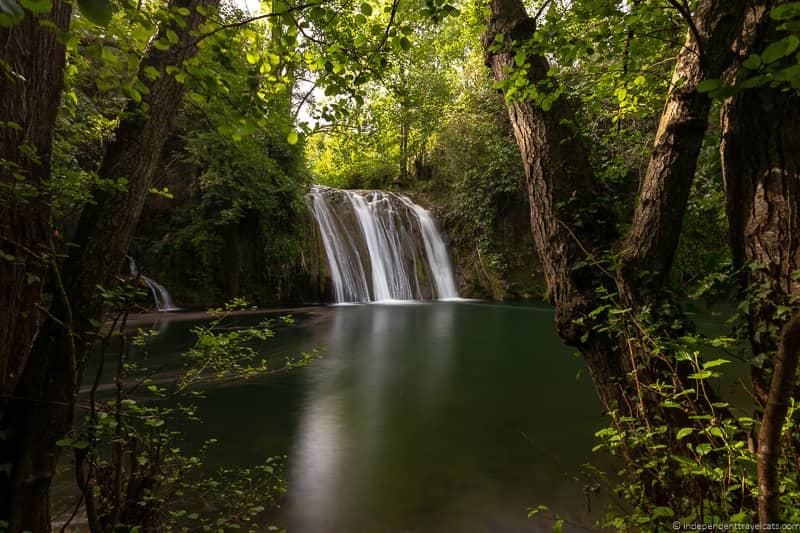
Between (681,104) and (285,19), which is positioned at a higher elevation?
(285,19)

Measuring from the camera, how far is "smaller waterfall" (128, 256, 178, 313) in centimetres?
1229

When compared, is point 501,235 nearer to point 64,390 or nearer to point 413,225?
point 413,225

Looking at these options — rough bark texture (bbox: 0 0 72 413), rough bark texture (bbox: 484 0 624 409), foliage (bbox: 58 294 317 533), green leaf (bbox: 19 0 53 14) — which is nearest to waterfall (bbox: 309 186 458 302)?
foliage (bbox: 58 294 317 533)

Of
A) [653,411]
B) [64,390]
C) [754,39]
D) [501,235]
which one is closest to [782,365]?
[653,411]

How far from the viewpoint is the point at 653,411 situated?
1.95 meters

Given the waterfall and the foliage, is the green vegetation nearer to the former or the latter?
the foliage

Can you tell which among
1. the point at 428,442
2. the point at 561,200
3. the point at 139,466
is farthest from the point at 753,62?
the point at 428,442

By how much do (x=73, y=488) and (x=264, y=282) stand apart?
37.4ft

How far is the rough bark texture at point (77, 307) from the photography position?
1.75m

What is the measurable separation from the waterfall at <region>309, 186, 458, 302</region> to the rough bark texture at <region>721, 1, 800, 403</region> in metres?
13.9

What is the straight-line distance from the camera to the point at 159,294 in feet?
41.2

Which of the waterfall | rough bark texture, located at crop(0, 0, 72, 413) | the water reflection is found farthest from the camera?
the waterfall

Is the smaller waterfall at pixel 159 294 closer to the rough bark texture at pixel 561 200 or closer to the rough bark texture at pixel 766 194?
the rough bark texture at pixel 561 200

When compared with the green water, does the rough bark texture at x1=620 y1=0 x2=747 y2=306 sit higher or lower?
higher
